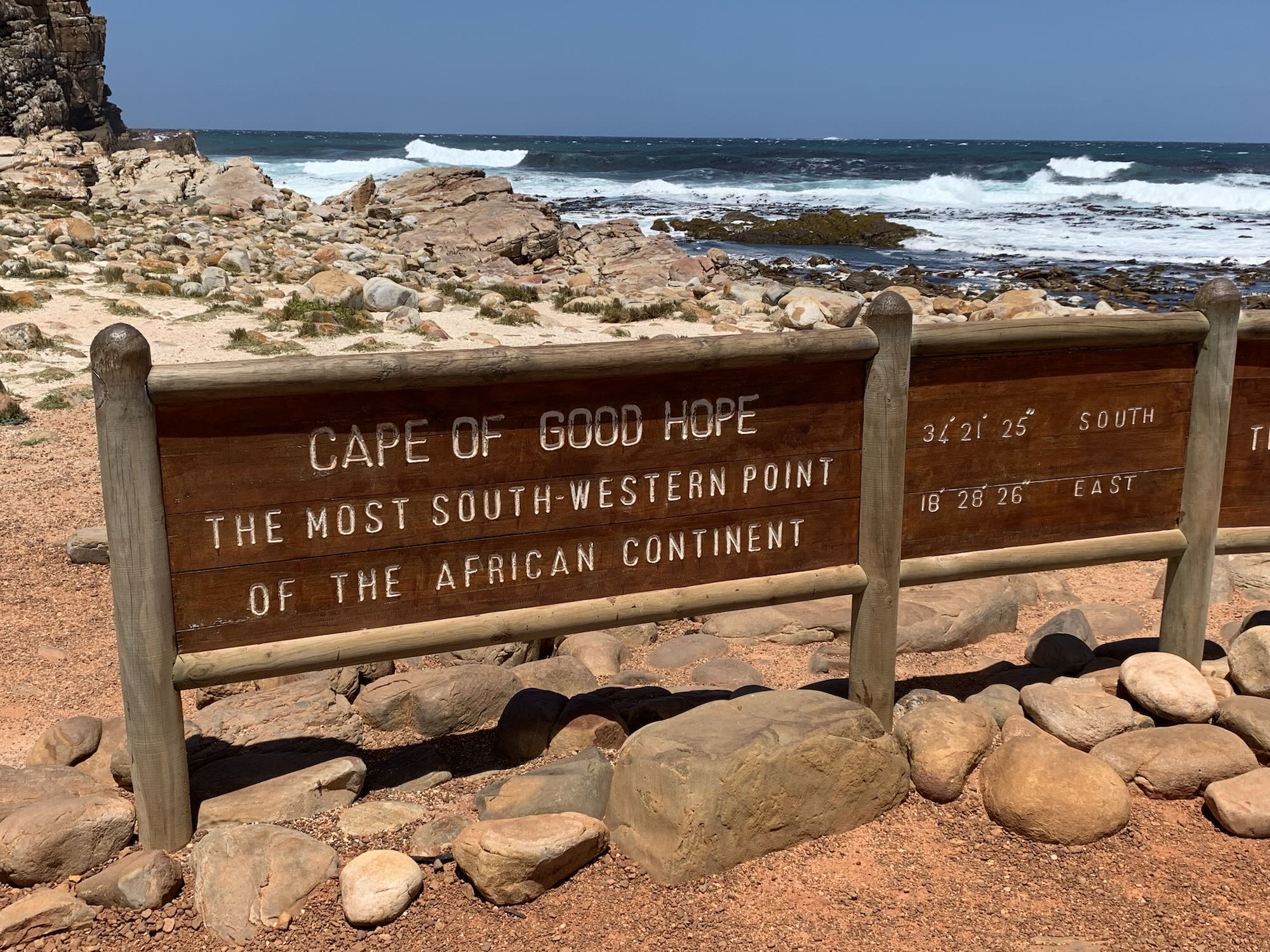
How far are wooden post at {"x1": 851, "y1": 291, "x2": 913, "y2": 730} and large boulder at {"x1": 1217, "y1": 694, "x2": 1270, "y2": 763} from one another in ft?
3.77

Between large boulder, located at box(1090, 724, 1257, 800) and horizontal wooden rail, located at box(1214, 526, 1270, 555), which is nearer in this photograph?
large boulder, located at box(1090, 724, 1257, 800)

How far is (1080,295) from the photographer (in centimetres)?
2662

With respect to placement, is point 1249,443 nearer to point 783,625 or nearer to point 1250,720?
point 1250,720

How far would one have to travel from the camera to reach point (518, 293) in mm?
18859

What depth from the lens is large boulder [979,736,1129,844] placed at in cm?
366

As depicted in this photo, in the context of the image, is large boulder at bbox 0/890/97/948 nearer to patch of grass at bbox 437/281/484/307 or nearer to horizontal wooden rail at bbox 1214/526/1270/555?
horizontal wooden rail at bbox 1214/526/1270/555

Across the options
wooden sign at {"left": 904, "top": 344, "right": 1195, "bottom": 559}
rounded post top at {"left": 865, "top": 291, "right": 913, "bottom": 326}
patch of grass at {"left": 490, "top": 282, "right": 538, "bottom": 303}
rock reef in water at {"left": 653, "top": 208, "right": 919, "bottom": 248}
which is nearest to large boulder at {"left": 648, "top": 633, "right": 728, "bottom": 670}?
wooden sign at {"left": 904, "top": 344, "right": 1195, "bottom": 559}

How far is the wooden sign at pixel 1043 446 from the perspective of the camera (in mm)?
4160

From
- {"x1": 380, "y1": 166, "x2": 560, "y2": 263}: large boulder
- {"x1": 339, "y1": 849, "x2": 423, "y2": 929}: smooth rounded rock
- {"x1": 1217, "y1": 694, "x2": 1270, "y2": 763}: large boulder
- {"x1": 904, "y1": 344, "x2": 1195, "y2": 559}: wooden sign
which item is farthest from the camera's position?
{"x1": 380, "y1": 166, "x2": 560, "y2": 263}: large boulder

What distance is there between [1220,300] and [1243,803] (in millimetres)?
1777

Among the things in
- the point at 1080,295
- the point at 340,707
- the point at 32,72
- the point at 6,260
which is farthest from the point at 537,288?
the point at 32,72

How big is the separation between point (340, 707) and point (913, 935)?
234cm

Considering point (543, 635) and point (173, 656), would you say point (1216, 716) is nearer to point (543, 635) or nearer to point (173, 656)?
point (543, 635)

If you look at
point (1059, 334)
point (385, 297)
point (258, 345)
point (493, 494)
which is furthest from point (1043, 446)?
point (385, 297)
